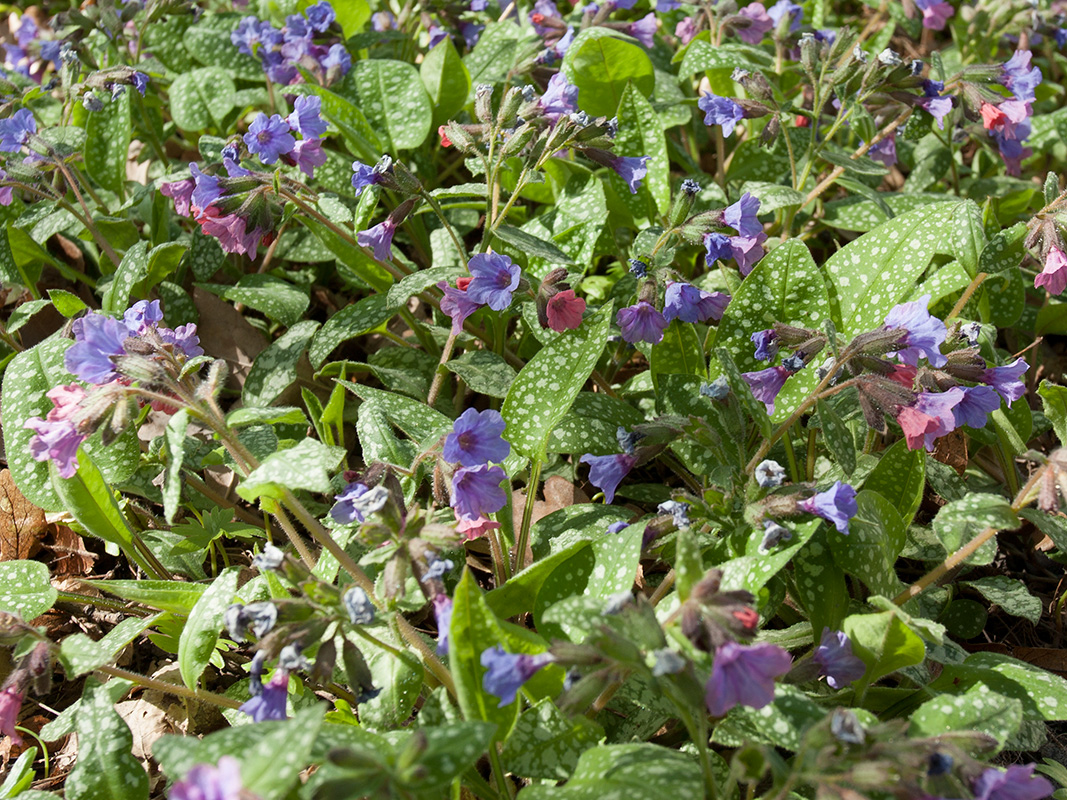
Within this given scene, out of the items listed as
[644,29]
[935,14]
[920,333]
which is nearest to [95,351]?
[920,333]

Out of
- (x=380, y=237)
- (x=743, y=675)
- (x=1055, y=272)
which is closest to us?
(x=743, y=675)

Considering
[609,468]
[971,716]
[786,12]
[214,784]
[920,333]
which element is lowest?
[971,716]

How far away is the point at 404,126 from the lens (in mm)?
2773

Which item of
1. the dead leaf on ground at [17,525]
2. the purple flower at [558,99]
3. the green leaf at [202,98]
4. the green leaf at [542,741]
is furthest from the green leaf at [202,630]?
the green leaf at [202,98]

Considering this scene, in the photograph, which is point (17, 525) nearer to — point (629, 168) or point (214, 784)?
point (214, 784)

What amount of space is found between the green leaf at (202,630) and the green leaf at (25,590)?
1.04 feet

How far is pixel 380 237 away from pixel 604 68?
0.96 metres

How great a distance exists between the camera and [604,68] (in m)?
2.67

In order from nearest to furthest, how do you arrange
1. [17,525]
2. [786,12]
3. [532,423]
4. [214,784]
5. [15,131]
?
[214,784]
[532,423]
[17,525]
[15,131]
[786,12]

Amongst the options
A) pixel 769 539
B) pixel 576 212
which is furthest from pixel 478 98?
pixel 769 539

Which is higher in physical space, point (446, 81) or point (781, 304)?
point (446, 81)

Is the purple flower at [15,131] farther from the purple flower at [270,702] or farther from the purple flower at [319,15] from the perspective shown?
the purple flower at [270,702]

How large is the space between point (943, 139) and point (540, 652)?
2.11 m

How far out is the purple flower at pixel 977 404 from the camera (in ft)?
5.80
